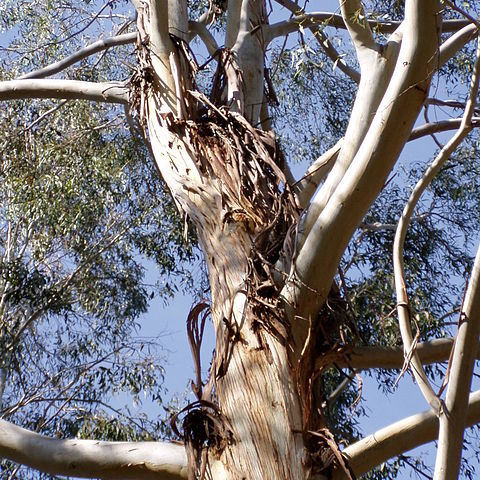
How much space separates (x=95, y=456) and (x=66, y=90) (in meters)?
1.97

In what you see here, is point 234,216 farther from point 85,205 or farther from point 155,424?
point 85,205

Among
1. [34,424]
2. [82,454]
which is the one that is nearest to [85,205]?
[34,424]

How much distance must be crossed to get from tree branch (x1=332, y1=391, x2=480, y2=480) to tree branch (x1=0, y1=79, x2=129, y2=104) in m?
1.96

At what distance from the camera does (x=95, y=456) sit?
2.32m

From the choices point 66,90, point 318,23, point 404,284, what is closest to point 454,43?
point 404,284

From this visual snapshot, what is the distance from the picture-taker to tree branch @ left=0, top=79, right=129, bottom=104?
3785mm

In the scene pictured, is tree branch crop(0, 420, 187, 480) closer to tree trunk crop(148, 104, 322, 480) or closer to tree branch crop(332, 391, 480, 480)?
tree trunk crop(148, 104, 322, 480)

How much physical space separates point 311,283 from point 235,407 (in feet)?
1.19

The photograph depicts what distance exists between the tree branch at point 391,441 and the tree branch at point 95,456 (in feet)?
1.41

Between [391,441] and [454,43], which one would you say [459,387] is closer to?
[391,441]

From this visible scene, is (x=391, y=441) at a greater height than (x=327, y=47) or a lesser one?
lesser

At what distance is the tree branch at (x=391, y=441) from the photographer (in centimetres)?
227

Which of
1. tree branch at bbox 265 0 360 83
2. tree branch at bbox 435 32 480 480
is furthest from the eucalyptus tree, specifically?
tree branch at bbox 265 0 360 83

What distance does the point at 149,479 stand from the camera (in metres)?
2.32
